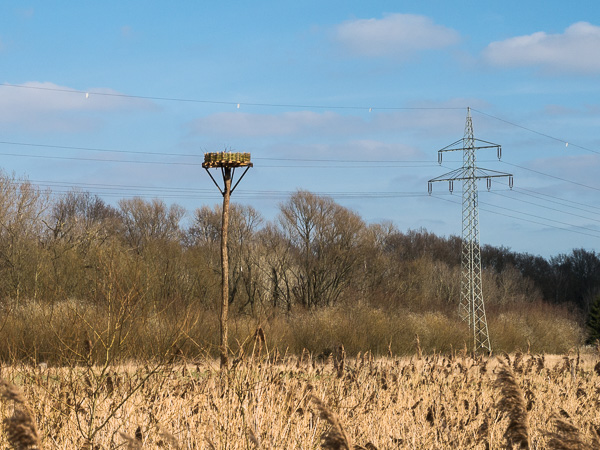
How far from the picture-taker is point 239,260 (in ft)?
141

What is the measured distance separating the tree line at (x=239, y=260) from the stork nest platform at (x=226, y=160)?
150 inches

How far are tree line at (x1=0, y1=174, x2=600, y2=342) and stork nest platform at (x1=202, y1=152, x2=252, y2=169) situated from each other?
382cm

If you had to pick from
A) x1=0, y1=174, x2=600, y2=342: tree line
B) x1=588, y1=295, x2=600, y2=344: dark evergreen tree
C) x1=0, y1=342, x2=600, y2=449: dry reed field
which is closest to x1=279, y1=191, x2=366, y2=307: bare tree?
x1=0, y1=174, x2=600, y2=342: tree line

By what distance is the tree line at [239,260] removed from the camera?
2958 cm

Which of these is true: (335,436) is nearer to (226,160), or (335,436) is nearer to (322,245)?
(226,160)

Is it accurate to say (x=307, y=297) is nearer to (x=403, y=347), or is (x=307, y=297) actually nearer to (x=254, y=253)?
(x=254, y=253)

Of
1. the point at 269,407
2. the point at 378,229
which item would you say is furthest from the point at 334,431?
the point at 378,229

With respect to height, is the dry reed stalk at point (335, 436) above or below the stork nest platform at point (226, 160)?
below

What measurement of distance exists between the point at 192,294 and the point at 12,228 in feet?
29.0

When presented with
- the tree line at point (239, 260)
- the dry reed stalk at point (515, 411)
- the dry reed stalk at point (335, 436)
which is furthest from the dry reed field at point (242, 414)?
the tree line at point (239, 260)

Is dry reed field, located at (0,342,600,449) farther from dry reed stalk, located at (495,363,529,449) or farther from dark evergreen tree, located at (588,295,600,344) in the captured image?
dark evergreen tree, located at (588,295,600,344)

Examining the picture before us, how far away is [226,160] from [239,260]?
72.6 ft

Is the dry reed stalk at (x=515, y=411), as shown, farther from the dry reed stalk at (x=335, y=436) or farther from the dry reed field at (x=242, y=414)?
the dry reed field at (x=242, y=414)

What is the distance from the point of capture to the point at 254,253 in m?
44.0
